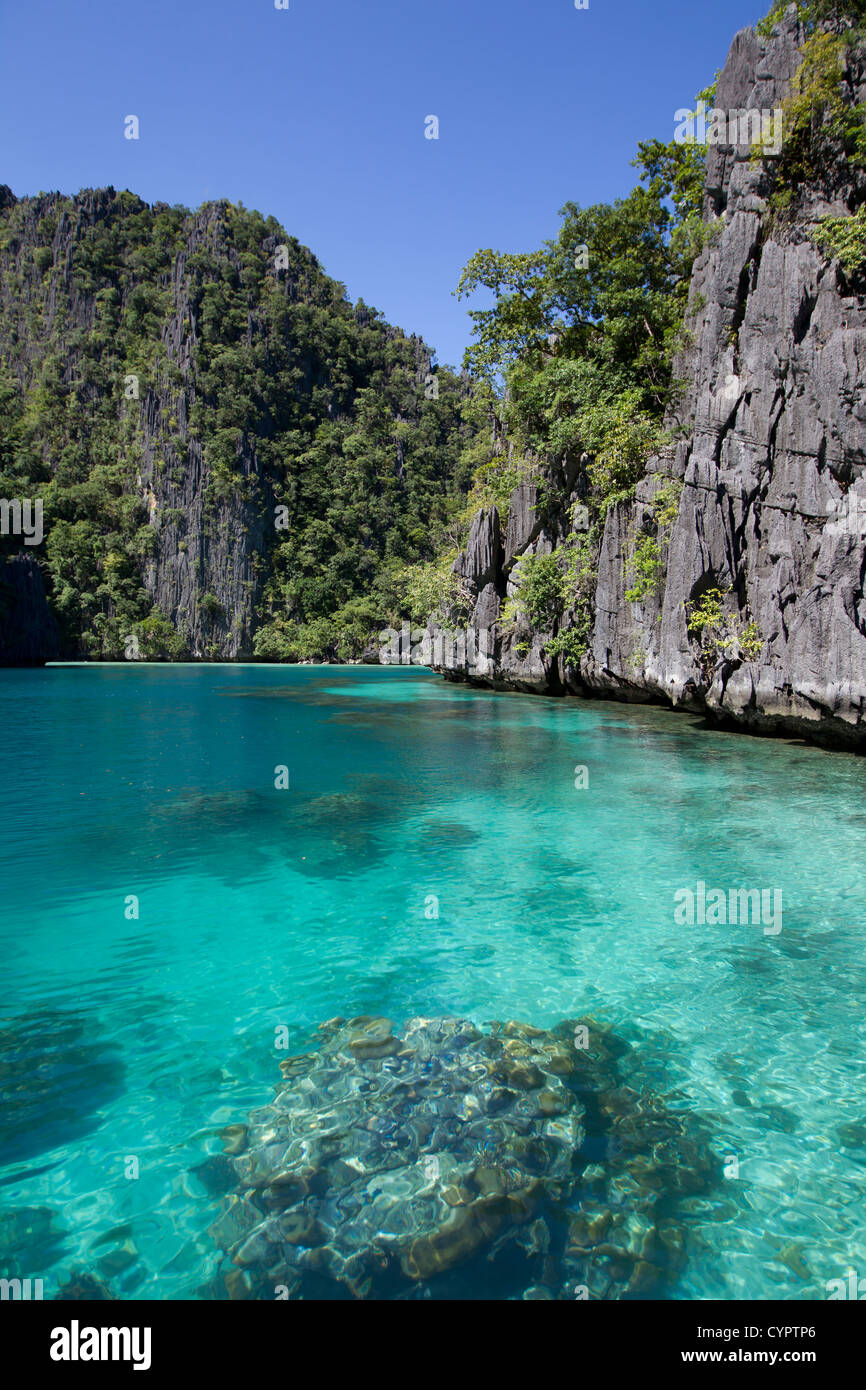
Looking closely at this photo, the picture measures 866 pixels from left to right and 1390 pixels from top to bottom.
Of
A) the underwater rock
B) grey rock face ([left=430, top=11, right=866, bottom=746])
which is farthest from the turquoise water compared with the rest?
grey rock face ([left=430, top=11, right=866, bottom=746])

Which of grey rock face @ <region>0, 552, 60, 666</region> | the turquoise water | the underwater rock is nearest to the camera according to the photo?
the underwater rock

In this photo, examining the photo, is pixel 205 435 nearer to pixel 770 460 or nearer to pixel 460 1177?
pixel 770 460

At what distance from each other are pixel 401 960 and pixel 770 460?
42.4ft

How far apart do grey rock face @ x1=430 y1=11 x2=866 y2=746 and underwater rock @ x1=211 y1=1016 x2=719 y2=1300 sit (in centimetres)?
1075

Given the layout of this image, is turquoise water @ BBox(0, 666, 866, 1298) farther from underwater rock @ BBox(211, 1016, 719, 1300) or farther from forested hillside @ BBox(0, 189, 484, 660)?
forested hillside @ BBox(0, 189, 484, 660)

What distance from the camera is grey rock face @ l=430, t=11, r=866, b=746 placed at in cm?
1231

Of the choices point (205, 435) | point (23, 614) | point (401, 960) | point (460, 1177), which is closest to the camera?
point (460, 1177)

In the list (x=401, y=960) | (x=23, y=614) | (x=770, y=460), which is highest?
(x=770, y=460)

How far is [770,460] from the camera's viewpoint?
13898 millimetres

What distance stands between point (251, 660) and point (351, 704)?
45.1 meters

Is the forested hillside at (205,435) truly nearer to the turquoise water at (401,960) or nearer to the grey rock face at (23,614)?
the grey rock face at (23,614)

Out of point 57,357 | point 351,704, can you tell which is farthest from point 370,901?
point 57,357

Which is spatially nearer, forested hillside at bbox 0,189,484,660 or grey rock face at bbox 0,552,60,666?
grey rock face at bbox 0,552,60,666

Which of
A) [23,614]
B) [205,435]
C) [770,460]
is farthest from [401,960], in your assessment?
[205,435]
